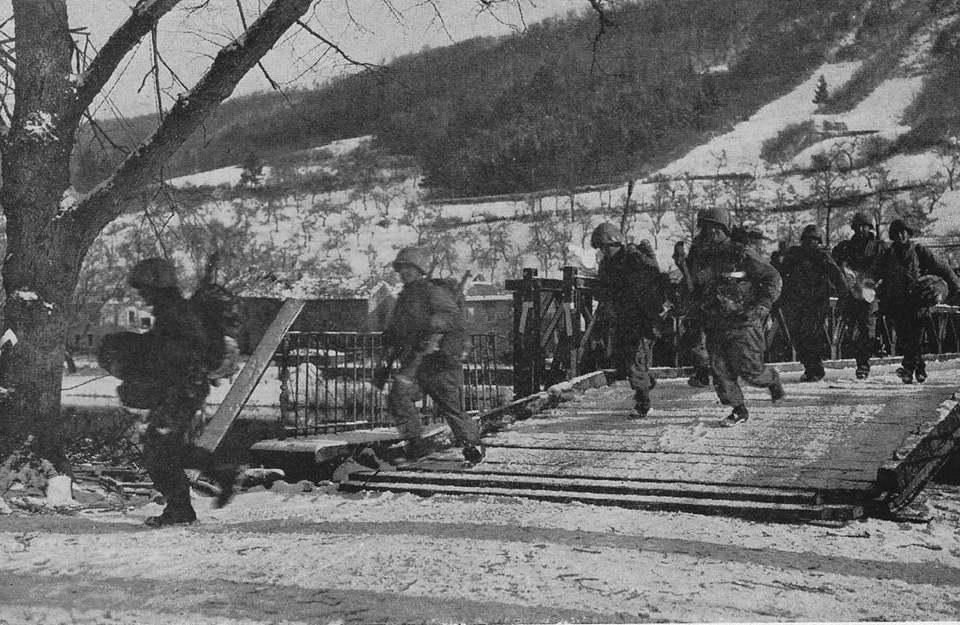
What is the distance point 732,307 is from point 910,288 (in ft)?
7.40

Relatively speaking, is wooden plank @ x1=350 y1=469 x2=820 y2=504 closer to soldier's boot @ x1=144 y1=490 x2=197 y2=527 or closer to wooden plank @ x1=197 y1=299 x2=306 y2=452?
wooden plank @ x1=197 y1=299 x2=306 y2=452

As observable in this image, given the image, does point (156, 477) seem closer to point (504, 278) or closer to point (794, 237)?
point (504, 278)

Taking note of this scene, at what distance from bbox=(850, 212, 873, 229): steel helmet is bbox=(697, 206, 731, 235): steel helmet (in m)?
0.74

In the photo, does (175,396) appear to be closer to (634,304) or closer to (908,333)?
(634,304)

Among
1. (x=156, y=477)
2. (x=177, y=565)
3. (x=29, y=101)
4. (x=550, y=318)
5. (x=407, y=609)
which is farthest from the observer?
(x=550, y=318)

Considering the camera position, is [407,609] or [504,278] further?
[504,278]

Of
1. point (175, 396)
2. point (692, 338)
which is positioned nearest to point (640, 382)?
point (692, 338)

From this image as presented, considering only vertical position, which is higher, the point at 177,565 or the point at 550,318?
the point at 550,318

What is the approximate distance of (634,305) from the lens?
6574 mm

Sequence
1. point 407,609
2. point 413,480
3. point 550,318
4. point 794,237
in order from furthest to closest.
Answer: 1. point 550,318
2. point 794,237
3. point 413,480
4. point 407,609

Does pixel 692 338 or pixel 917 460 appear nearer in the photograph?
pixel 917 460

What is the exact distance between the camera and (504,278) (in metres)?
6.32

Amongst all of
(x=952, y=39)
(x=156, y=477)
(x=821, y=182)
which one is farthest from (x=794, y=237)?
(x=156, y=477)

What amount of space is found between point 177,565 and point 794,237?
4.33 m
